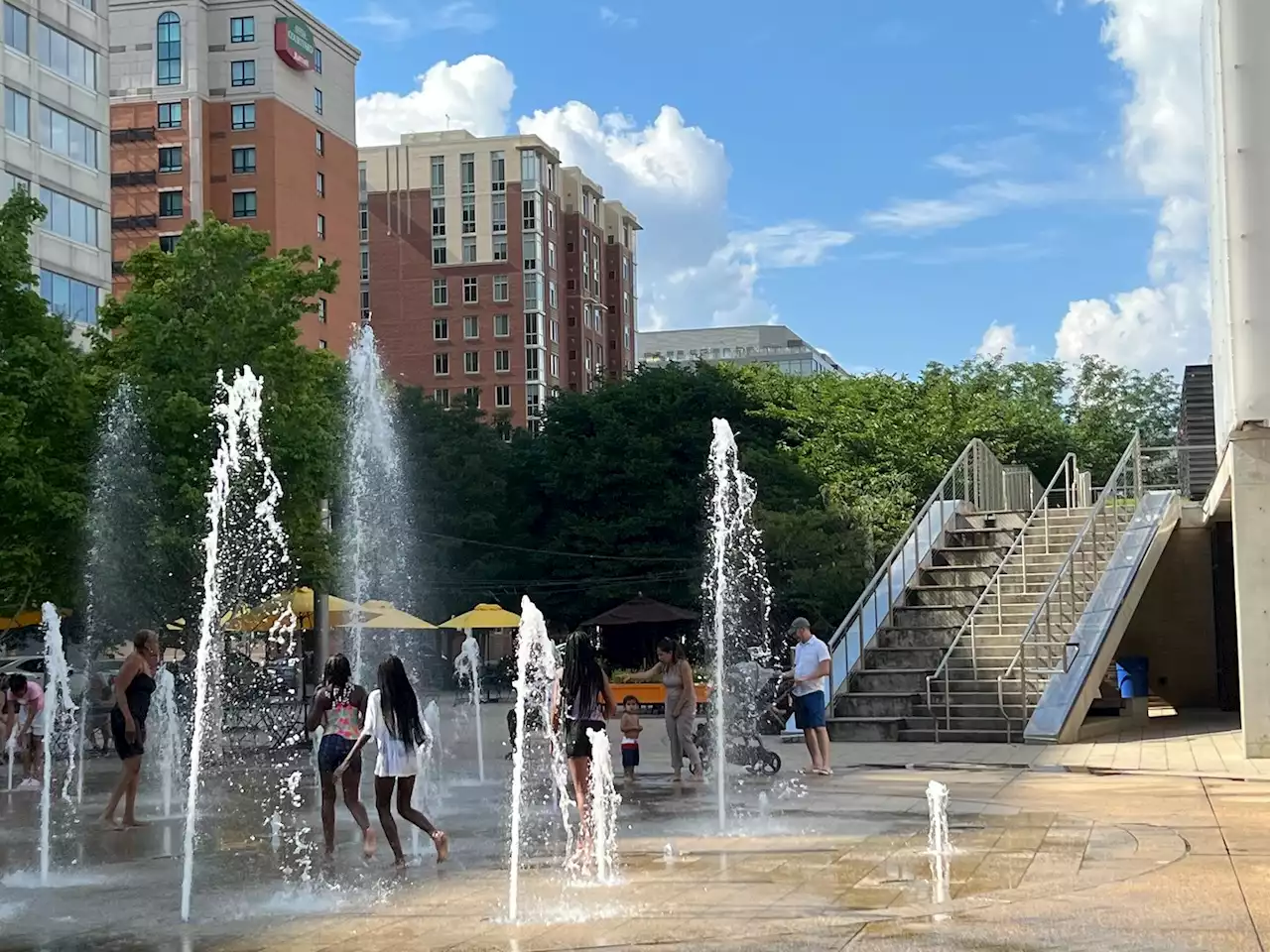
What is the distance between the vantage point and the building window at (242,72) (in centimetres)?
7144

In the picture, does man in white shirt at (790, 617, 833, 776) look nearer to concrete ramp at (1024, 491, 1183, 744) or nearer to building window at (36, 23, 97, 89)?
concrete ramp at (1024, 491, 1183, 744)

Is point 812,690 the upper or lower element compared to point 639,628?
lower

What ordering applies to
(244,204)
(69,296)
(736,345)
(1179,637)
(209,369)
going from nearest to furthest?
(209,369)
(1179,637)
(69,296)
(244,204)
(736,345)

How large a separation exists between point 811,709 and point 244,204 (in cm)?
5988

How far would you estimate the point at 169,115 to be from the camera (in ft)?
235

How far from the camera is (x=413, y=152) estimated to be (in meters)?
104

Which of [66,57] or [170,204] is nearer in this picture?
[66,57]

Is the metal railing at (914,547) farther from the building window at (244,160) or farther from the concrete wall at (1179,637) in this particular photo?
the building window at (244,160)

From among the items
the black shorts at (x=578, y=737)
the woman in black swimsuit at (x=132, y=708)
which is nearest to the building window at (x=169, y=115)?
the woman in black swimsuit at (x=132, y=708)

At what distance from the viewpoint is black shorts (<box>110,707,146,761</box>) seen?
12.5 m

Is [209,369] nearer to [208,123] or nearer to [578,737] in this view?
[578,737]

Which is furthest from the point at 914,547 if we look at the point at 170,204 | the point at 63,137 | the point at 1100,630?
the point at 170,204


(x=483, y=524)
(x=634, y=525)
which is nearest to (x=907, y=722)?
(x=634, y=525)

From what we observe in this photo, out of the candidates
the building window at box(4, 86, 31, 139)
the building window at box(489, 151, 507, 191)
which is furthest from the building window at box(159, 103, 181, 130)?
the building window at box(489, 151, 507, 191)
